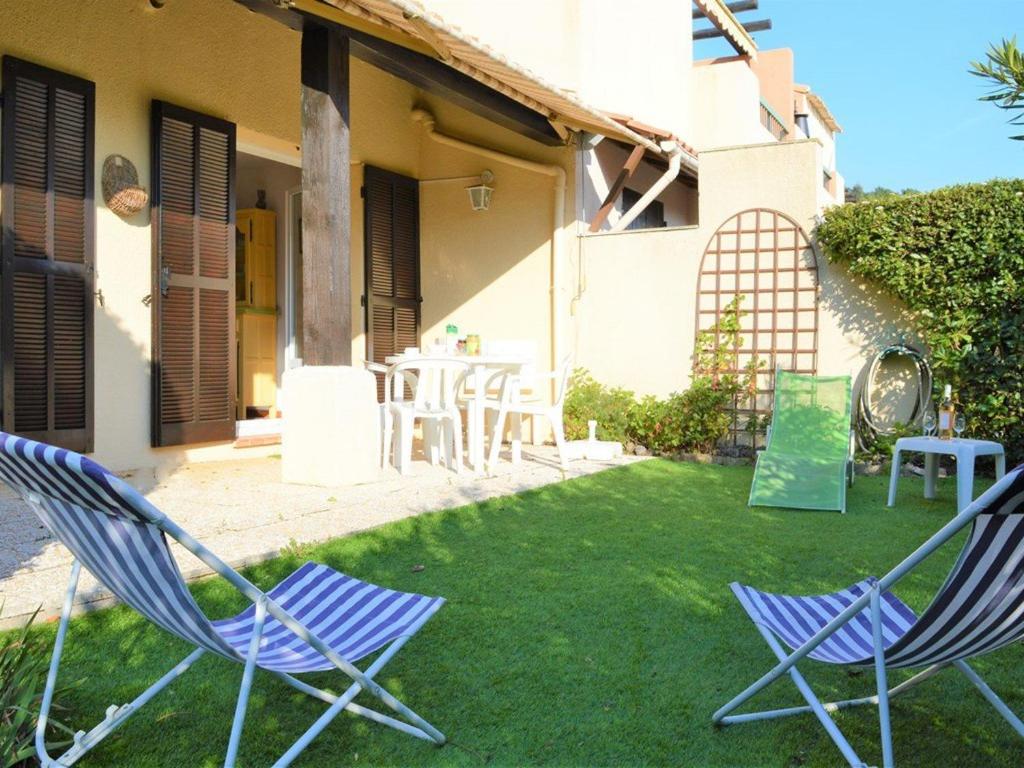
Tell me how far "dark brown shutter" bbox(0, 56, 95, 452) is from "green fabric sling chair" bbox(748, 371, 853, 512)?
456cm

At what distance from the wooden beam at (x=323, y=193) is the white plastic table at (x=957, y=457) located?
3.72 meters

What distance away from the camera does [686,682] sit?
101 inches

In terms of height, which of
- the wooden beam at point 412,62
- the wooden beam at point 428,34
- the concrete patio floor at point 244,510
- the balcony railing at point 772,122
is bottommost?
the concrete patio floor at point 244,510

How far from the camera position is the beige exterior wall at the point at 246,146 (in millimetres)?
5863

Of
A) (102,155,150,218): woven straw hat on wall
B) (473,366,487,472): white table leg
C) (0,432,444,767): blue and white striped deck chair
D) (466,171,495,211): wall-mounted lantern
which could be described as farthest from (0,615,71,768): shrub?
(466,171,495,211): wall-mounted lantern

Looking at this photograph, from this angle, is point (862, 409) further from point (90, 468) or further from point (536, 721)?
point (90, 468)

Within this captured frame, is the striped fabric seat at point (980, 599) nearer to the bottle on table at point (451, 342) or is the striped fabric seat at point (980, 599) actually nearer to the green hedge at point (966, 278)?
the green hedge at point (966, 278)

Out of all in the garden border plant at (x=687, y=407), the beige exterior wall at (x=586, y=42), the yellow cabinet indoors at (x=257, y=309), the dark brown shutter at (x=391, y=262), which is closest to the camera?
the garden border plant at (x=687, y=407)

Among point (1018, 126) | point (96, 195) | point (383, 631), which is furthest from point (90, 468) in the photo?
point (96, 195)

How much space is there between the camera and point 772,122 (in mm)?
16141

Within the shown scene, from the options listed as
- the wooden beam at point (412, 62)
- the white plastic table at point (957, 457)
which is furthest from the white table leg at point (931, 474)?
the wooden beam at point (412, 62)

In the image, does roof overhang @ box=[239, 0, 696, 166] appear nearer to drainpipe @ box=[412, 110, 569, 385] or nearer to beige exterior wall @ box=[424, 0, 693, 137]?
drainpipe @ box=[412, 110, 569, 385]

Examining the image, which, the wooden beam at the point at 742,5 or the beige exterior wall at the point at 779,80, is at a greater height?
the wooden beam at the point at 742,5

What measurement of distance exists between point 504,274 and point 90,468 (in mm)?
Answer: 7475
